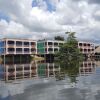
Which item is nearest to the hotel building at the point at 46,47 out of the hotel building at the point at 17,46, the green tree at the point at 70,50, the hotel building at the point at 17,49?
the hotel building at the point at 17,49

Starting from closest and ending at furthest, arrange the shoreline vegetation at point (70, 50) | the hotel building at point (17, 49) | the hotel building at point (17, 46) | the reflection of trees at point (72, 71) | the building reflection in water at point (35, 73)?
the reflection of trees at point (72, 71) < the building reflection in water at point (35, 73) < the shoreline vegetation at point (70, 50) < the hotel building at point (17, 46) < the hotel building at point (17, 49)

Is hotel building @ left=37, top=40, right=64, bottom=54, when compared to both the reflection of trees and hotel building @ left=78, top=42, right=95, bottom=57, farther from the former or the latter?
the reflection of trees

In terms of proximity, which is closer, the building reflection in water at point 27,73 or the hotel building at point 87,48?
the building reflection in water at point 27,73

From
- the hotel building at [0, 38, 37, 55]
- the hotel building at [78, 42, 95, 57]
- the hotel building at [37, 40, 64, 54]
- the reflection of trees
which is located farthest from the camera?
the hotel building at [78, 42, 95, 57]

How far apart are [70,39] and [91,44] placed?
161 ft

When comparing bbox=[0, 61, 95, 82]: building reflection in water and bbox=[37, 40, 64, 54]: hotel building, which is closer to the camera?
bbox=[0, 61, 95, 82]: building reflection in water

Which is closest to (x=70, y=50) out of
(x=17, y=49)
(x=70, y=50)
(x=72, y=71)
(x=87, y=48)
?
(x=70, y=50)

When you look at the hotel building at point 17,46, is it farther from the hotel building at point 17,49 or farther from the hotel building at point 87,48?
the hotel building at point 87,48

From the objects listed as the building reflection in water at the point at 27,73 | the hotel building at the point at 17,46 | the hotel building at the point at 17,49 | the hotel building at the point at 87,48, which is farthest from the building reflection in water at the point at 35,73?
the hotel building at the point at 87,48

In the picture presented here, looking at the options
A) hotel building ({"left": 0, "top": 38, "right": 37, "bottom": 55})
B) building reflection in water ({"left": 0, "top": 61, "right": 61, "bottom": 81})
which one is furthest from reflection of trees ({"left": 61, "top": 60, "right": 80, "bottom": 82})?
hotel building ({"left": 0, "top": 38, "right": 37, "bottom": 55})

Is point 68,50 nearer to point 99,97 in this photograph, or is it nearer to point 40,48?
point 40,48

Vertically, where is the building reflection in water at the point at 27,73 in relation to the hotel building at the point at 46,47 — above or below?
below

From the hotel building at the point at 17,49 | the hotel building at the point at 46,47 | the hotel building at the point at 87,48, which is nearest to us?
the hotel building at the point at 17,49

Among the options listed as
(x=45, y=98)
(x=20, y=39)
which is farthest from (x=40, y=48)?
(x=45, y=98)
